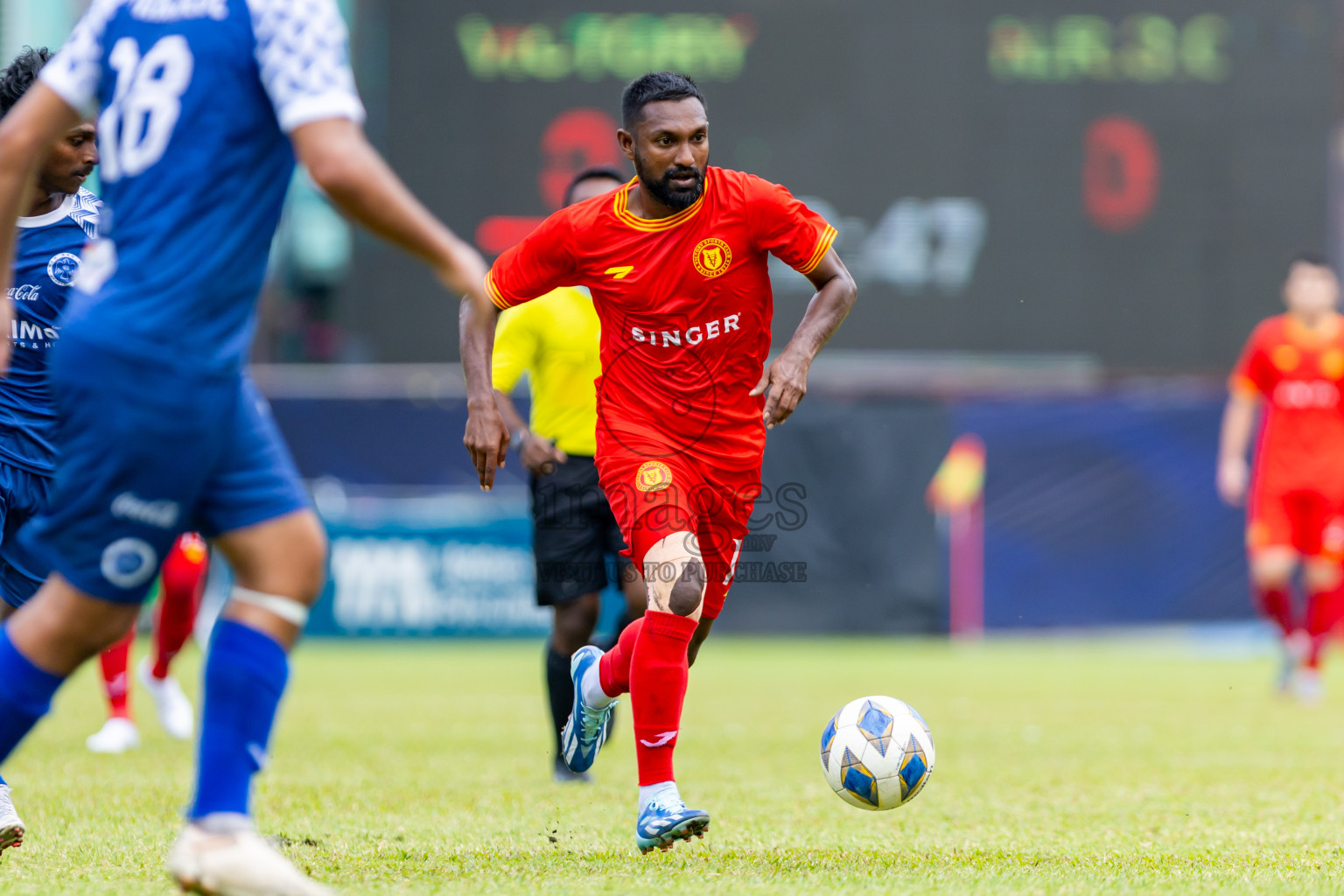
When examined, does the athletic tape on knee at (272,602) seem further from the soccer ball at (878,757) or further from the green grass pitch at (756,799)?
the soccer ball at (878,757)

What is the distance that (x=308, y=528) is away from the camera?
3.38 meters

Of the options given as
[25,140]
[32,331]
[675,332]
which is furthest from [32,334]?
[675,332]

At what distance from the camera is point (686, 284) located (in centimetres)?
474

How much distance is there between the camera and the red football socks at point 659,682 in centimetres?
454

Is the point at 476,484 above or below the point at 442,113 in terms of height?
below

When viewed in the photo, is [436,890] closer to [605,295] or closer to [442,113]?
[605,295]

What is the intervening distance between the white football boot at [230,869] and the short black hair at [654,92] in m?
2.45

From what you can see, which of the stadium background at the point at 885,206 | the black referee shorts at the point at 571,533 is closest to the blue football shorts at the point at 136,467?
the black referee shorts at the point at 571,533

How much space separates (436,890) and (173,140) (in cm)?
176

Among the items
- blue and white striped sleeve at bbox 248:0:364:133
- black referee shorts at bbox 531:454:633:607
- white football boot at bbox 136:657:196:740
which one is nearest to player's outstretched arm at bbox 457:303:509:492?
blue and white striped sleeve at bbox 248:0:364:133

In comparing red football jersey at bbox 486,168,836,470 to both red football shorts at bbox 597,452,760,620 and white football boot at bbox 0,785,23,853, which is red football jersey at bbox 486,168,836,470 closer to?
red football shorts at bbox 597,452,760,620

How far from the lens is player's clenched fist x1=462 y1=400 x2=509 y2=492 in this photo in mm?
4426

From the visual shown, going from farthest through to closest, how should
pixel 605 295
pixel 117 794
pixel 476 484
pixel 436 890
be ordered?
1. pixel 476 484
2. pixel 117 794
3. pixel 605 295
4. pixel 436 890

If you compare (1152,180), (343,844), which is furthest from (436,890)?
(1152,180)
